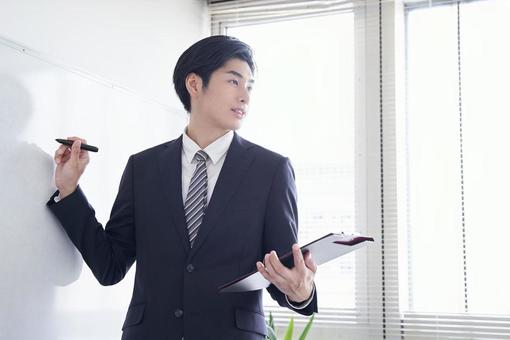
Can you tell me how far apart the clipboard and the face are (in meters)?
0.49

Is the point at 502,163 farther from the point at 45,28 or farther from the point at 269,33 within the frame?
the point at 45,28

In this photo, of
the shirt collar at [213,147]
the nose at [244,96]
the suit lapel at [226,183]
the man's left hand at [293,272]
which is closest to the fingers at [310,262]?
the man's left hand at [293,272]

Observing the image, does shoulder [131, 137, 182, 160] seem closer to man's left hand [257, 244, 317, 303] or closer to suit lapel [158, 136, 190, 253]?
suit lapel [158, 136, 190, 253]

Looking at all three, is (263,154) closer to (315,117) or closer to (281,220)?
(281,220)

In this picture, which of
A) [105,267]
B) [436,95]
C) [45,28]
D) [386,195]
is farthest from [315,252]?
[436,95]

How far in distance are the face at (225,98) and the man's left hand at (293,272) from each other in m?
0.53

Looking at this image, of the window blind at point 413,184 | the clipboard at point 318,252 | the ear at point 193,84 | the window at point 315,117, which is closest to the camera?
the clipboard at point 318,252

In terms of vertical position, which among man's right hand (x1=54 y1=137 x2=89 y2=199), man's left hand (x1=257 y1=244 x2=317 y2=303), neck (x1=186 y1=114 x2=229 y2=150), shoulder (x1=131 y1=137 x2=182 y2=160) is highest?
neck (x1=186 y1=114 x2=229 y2=150)

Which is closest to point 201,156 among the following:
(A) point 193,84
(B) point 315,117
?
(A) point 193,84

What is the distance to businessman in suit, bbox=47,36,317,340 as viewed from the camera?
5.43ft

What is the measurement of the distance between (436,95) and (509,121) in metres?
0.30

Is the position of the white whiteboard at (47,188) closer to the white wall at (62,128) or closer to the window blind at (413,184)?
the white wall at (62,128)

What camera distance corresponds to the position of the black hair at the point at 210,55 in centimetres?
185

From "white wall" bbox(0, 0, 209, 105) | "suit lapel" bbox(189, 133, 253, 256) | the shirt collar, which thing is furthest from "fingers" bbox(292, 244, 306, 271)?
"white wall" bbox(0, 0, 209, 105)
